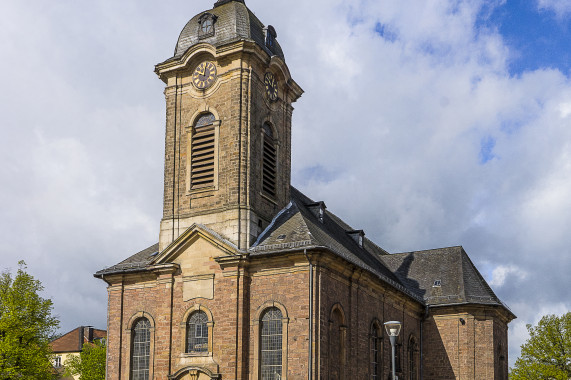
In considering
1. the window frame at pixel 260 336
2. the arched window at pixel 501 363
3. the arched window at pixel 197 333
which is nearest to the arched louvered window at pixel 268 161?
the window frame at pixel 260 336

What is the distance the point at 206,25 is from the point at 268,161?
267 inches

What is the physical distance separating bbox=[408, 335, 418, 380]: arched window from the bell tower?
11409 millimetres

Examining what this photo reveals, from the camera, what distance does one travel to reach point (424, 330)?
132 ft

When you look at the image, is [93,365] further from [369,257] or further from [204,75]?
[204,75]

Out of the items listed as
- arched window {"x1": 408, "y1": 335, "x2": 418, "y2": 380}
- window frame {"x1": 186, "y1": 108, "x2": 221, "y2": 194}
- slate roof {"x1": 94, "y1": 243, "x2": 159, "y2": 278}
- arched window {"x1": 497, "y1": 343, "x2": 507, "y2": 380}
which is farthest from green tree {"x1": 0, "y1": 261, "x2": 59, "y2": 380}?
arched window {"x1": 497, "y1": 343, "x2": 507, "y2": 380}

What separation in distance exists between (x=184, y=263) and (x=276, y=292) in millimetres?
4407

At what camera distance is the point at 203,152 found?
31516 mm

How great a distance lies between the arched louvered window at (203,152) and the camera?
3116 cm

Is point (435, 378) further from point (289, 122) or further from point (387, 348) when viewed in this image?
point (289, 122)

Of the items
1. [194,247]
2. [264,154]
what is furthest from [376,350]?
[264,154]

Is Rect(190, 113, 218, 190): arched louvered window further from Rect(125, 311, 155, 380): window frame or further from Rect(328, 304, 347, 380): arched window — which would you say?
Rect(328, 304, 347, 380): arched window

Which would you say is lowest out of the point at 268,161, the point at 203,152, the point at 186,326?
the point at 186,326

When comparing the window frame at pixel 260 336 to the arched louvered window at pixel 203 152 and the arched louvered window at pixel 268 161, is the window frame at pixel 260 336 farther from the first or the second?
the arched louvered window at pixel 203 152

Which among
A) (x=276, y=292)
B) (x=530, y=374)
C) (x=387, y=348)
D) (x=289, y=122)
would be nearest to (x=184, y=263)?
(x=276, y=292)
